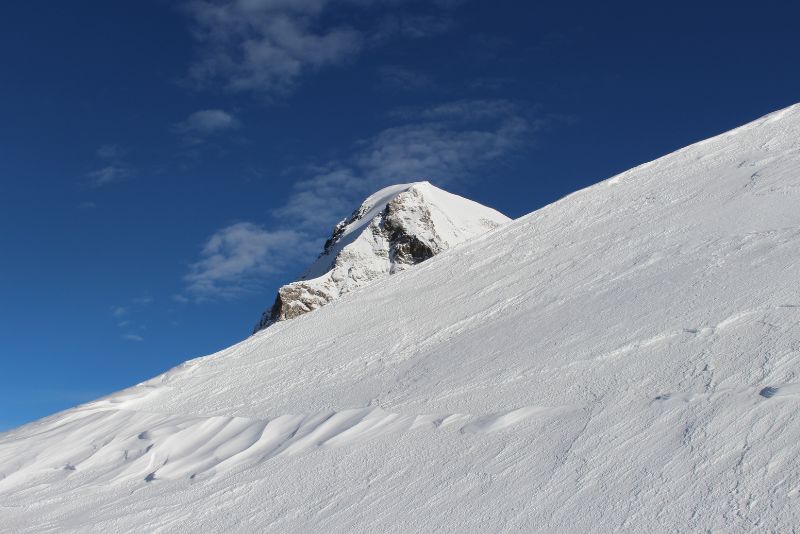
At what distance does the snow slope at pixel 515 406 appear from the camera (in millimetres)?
3854

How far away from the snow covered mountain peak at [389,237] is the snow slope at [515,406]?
30290 mm

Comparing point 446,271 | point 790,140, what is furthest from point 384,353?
point 790,140

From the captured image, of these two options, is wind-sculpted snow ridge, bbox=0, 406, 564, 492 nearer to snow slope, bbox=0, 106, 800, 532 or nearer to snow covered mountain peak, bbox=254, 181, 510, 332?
snow slope, bbox=0, 106, 800, 532

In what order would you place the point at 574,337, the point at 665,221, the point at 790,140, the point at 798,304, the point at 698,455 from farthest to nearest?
the point at 790,140
the point at 665,221
the point at 574,337
the point at 798,304
the point at 698,455

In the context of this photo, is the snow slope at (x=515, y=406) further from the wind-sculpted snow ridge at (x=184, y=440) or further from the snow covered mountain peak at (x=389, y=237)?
the snow covered mountain peak at (x=389, y=237)

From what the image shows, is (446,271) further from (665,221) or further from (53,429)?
(53,429)

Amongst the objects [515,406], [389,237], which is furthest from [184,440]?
[389,237]

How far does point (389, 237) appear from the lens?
46688 mm

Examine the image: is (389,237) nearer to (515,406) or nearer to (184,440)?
(184,440)

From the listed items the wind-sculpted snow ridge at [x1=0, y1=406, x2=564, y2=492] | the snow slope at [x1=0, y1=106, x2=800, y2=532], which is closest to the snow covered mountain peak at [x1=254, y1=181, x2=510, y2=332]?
the snow slope at [x1=0, y1=106, x2=800, y2=532]

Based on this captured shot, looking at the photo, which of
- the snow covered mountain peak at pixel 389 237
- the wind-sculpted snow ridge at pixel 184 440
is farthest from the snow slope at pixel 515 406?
the snow covered mountain peak at pixel 389 237

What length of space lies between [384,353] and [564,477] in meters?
3.60

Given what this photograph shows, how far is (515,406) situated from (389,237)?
41.7 m

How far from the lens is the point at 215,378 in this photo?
27.6ft
